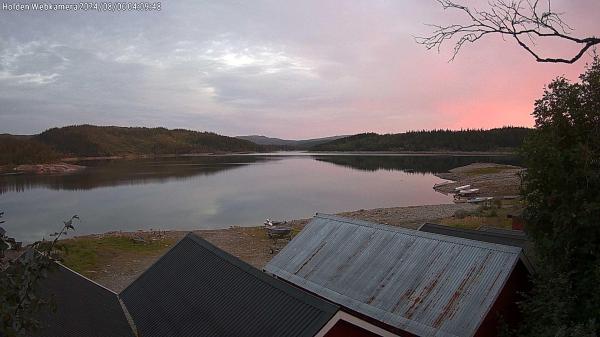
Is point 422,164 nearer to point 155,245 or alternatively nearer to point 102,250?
point 155,245

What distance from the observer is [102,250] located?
24781 millimetres

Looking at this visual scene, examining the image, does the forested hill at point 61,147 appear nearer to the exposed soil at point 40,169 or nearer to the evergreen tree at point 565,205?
the exposed soil at point 40,169

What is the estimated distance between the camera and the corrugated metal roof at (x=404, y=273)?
9328 millimetres

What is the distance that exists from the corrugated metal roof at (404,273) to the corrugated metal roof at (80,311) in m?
4.71

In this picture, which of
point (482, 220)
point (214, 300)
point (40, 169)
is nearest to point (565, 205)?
point (214, 300)

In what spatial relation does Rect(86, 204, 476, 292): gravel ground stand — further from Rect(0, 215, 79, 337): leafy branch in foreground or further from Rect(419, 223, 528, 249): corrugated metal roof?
Rect(0, 215, 79, 337): leafy branch in foreground

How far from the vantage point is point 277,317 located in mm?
7555

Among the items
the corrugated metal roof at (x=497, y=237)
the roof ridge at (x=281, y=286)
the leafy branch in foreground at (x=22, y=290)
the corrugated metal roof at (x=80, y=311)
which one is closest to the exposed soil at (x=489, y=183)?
the corrugated metal roof at (x=497, y=237)

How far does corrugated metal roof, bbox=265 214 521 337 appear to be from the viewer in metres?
9.33

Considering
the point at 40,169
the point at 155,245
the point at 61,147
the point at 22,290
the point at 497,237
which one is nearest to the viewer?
the point at 22,290

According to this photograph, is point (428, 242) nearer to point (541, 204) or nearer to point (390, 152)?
point (541, 204)

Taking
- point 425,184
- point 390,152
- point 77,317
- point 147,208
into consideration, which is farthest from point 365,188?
point 390,152

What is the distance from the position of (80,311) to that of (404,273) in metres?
7.35

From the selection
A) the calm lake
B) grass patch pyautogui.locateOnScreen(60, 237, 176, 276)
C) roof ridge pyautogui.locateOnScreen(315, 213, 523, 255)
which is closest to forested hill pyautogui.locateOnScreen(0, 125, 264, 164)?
the calm lake
